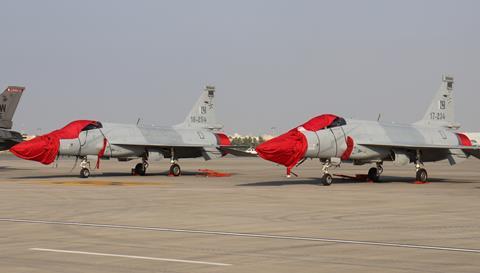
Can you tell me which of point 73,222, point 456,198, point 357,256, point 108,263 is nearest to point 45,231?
point 73,222

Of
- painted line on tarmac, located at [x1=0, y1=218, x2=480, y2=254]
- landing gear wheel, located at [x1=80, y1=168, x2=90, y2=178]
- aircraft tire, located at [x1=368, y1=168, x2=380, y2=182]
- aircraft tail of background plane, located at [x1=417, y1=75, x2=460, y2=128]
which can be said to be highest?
aircraft tail of background plane, located at [x1=417, y1=75, x2=460, y2=128]

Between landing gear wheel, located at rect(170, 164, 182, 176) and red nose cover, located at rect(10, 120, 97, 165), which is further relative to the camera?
landing gear wheel, located at rect(170, 164, 182, 176)

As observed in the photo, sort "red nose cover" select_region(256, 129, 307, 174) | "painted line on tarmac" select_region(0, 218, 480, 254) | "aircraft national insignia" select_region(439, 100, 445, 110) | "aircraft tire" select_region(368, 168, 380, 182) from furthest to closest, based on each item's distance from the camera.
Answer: "aircraft national insignia" select_region(439, 100, 445, 110) → "aircraft tire" select_region(368, 168, 380, 182) → "red nose cover" select_region(256, 129, 307, 174) → "painted line on tarmac" select_region(0, 218, 480, 254)

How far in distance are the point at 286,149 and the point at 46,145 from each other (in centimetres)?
1203

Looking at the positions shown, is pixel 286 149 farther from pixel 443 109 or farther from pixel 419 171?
pixel 443 109

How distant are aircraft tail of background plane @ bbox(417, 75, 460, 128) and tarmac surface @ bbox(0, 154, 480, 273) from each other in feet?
45.8

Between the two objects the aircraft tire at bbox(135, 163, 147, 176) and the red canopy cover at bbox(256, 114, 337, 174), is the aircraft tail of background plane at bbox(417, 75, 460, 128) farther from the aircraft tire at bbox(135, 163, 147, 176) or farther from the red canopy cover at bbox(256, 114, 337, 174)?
the aircraft tire at bbox(135, 163, 147, 176)

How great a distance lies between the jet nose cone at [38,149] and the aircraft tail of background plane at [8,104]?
1292 cm

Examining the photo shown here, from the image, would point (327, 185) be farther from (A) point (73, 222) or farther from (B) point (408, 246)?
(B) point (408, 246)

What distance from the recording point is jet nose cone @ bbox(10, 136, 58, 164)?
32.9 metres

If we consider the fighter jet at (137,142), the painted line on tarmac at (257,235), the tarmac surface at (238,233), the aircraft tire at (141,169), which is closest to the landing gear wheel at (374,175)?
the fighter jet at (137,142)

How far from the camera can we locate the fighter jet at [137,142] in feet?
113

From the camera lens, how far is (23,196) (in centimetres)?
2302

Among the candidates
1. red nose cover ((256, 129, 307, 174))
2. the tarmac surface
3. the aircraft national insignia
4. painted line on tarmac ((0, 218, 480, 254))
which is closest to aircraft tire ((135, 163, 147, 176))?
red nose cover ((256, 129, 307, 174))
